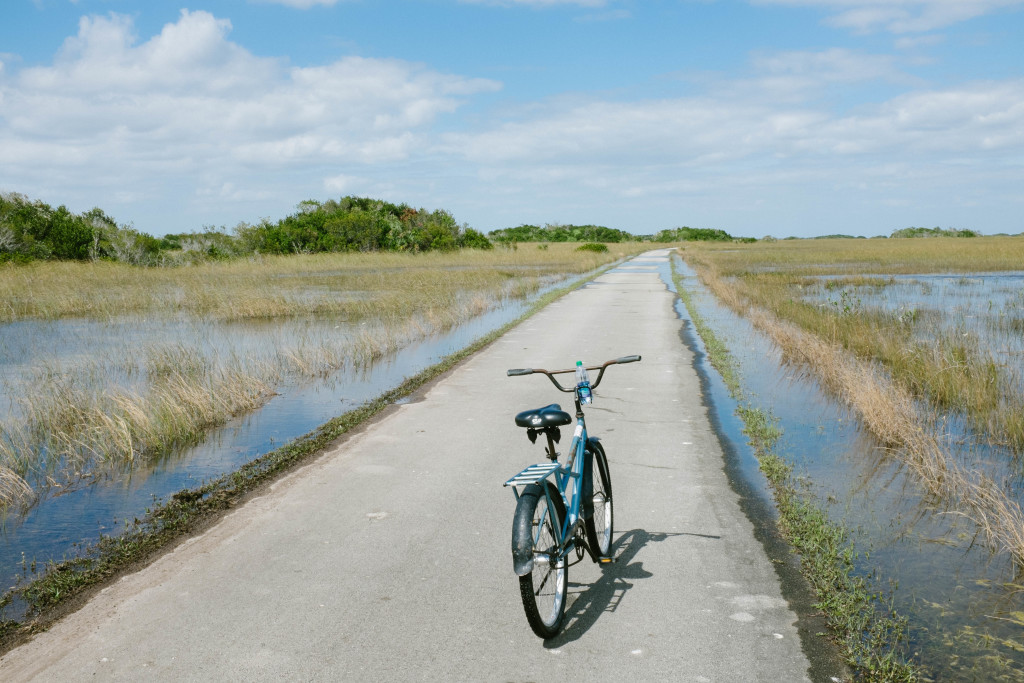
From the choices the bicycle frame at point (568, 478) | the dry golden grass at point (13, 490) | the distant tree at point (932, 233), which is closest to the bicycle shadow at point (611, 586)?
the bicycle frame at point (568, 478)

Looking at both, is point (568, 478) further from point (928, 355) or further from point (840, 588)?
point (928, 355)

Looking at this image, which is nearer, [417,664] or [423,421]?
[417,664]

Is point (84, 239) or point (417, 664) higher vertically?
point (84, 239)

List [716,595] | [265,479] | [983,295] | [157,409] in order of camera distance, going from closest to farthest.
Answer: [716,595]
[265,479]
[157,409]
[983,295]

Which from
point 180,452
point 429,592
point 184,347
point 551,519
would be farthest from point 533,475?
point 184,347

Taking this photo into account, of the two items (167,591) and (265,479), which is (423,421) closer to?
(265,479)

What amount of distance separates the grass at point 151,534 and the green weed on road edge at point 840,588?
4.33 metres

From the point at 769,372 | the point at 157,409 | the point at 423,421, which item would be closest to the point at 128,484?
the point at 157,409

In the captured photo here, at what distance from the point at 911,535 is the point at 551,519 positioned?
3.33 metres

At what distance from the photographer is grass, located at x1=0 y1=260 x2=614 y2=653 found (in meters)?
4.69

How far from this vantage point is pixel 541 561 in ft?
12.3

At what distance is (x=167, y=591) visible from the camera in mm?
4719

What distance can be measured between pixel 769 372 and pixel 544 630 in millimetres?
9720

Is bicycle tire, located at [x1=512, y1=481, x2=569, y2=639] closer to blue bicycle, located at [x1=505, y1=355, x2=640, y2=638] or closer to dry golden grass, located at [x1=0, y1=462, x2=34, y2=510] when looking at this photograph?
blue bicycle, located at [x1=505, y1=355, x2=640, y2=638]
